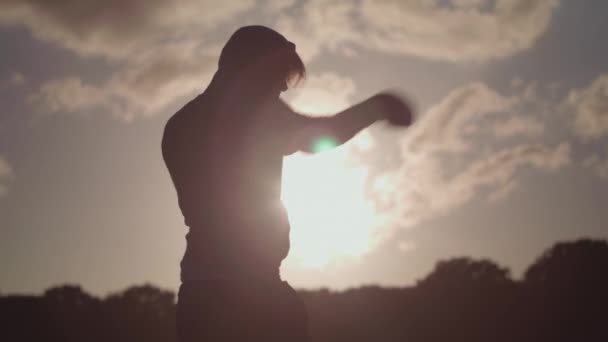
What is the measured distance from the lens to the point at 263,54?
14.6 feet

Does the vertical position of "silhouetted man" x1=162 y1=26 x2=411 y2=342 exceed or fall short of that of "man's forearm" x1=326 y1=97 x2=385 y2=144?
it falls short

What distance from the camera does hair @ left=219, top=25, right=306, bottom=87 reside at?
4453 mm

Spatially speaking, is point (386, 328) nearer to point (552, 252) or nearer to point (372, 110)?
point (552, 252)

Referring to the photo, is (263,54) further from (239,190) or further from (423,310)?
(423,310)

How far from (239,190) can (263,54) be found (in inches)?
31.7

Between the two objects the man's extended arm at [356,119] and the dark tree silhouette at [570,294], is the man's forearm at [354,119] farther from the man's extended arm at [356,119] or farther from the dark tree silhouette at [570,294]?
the dark tree silhouette at [570,294]

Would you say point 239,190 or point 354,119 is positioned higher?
point 354,119

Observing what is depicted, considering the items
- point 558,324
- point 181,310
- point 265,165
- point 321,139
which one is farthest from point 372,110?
point 558,324

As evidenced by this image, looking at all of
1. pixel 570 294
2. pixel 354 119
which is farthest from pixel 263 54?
pixel 570 294

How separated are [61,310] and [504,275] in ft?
43.9

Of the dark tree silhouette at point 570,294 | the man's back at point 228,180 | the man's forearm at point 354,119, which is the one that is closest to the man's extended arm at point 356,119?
the man's forearm at point 354,119

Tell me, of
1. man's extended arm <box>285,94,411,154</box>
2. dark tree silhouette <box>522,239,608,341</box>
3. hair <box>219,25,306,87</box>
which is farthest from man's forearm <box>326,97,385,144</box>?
dark tree silhouette <box>522,239,608,341</box>

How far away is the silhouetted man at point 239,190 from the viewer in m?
4.25

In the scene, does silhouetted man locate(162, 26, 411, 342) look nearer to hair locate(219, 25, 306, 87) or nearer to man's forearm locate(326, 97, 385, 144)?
hair locate(219, 25, 306, 87)
